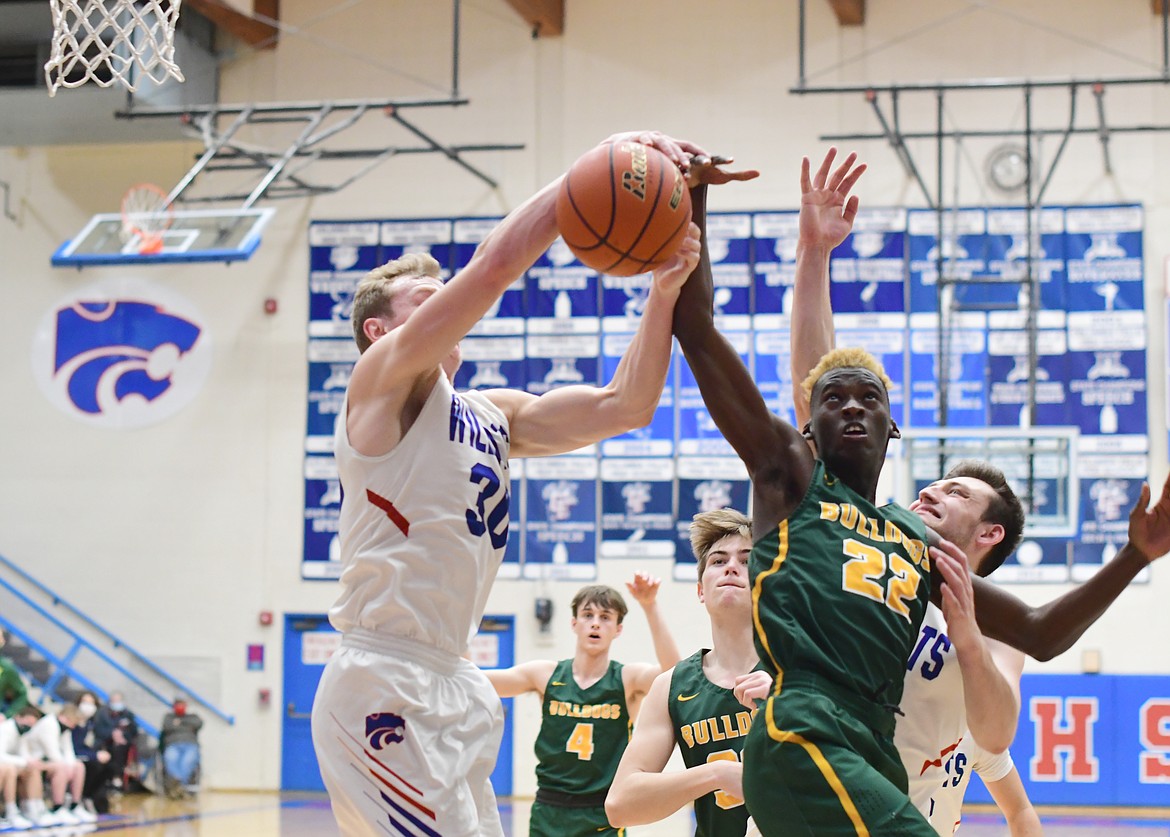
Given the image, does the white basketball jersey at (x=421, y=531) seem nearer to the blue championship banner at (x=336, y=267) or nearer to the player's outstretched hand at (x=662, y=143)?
the player's outstretched hand at (x=662, y=143)

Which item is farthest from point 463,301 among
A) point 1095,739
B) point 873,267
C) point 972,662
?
point 1095,739

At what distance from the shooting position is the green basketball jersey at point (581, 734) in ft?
22.1

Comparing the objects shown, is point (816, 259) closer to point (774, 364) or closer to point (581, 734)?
point (581, 734)

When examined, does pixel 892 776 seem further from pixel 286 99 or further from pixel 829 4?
pixel 286 99

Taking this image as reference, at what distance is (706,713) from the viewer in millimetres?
4348

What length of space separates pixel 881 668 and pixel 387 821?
122cm

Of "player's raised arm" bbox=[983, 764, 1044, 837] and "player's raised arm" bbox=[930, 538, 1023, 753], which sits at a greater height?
"player's raised arm" bbox=[930, 538, 1023, 753]

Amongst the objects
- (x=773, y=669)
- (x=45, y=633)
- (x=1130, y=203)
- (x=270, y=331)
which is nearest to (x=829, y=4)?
(x=1130, y=203)

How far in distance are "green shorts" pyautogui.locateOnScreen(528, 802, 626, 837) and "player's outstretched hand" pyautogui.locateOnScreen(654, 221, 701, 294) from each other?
154 inches

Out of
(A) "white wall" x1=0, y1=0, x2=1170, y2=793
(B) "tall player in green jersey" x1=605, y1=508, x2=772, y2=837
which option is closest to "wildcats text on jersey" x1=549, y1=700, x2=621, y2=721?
(B) "tall player in green jersey" x1=605, y1=508, x2=772, y2=837

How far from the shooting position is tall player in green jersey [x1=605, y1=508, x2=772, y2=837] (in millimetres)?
4027

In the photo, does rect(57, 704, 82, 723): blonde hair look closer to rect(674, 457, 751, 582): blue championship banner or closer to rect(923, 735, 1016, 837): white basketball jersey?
rect(674, 457, 751, 582): blue championship banner

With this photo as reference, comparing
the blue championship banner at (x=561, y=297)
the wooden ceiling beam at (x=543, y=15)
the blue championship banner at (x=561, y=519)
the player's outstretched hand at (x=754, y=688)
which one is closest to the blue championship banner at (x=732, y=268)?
the blue championship banner at (x=561, y=297)

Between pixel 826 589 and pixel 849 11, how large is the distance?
12744mm
